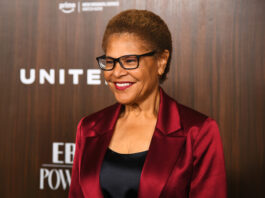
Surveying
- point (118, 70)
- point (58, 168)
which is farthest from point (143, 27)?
point (58, 168)

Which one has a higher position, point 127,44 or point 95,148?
point 127,44

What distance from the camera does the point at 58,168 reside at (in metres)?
2.20

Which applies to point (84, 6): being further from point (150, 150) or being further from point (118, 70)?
point (150, 150)

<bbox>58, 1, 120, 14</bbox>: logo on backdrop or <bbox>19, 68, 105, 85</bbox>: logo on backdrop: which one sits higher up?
<bbox>58, 1, 120, 14</bbox>: logo on backdrop

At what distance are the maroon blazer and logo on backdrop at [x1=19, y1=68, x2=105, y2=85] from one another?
0.99 m

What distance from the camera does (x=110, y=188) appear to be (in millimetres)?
1164

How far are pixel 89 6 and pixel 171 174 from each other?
1.52 meters

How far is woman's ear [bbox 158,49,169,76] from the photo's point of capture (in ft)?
4.10

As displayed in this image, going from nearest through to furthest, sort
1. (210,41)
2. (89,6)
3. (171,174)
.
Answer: (171,174) < (210,41) < (89,6)

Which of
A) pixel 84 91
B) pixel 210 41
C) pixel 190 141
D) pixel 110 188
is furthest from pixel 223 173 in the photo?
pixel 84 91

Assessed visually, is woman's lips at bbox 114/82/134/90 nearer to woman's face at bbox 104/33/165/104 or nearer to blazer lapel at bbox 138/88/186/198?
woman's face at bbox 104/33/165/104

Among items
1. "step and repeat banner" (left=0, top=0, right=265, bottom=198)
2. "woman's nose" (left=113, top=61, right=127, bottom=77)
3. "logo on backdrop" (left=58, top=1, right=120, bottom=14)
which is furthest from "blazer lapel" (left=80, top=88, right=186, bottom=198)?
"logo on backdrop" (left=58, top=1, right=120, bottom=14)

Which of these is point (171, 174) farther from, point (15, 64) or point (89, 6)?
point (15, 64)

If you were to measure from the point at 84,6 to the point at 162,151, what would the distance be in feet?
4.76
